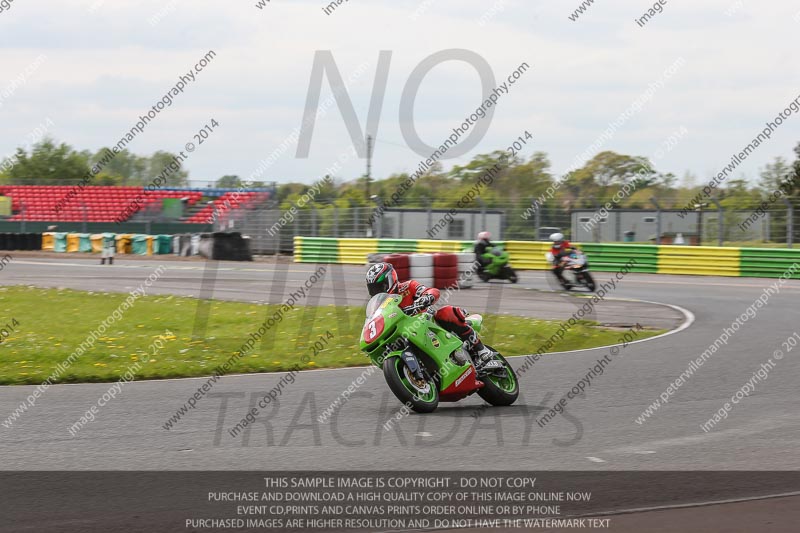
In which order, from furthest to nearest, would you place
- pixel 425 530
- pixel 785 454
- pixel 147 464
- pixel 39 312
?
1. pixel 39 312
2. pixel 785 454
3. pixel 147 464
4. pixel 425 530

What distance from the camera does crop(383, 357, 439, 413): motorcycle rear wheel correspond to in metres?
8.39

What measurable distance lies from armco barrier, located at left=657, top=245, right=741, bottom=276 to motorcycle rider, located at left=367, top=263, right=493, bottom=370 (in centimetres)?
2241

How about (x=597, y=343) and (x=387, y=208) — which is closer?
(x=597, y=343)

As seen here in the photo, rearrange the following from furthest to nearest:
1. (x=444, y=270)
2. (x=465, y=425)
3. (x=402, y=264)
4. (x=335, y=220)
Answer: (x=335, y=220) → (x=444, y=270) → (x=402, y=264) → (x=465, y=425)

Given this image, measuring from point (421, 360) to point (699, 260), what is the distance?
23082 millimetres

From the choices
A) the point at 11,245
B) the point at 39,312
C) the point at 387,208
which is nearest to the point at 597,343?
the point at 39,312

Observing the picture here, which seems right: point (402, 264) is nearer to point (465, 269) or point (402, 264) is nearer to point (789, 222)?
point (465, 269)

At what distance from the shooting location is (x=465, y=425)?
8.17m

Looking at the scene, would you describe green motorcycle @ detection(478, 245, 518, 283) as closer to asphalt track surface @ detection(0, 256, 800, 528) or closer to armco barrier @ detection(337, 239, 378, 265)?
armco barrier @ detection(337, 239, 378, 265)

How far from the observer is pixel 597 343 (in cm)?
1427

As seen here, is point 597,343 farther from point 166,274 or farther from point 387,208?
point 387,208

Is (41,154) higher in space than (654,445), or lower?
higher

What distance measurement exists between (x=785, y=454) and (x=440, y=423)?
273 centimetres

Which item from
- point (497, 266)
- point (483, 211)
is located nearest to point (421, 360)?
point (497, 266)
